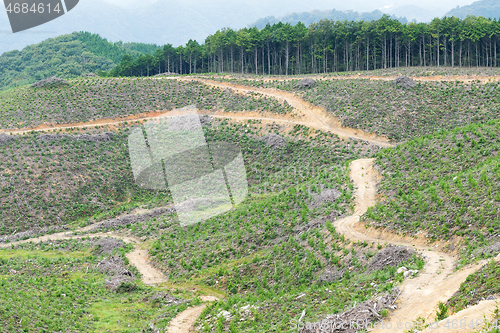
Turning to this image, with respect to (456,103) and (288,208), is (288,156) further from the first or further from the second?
(456,103)

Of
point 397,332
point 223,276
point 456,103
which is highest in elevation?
point 456,103

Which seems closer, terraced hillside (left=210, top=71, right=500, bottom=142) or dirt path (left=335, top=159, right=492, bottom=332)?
dirt path (left=335, top=159, right=492, bottom=332)

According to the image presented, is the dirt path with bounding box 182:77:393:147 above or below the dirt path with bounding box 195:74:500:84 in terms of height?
below

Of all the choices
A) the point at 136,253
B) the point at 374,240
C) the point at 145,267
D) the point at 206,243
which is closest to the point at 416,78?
the point at 206,243

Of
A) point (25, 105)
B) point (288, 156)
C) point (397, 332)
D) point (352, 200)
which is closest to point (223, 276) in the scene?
point (352, 200)

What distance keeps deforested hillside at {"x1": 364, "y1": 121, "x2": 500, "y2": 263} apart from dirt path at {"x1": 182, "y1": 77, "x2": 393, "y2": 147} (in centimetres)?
1361

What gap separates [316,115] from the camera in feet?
194

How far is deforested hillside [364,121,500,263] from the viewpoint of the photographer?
20781mm

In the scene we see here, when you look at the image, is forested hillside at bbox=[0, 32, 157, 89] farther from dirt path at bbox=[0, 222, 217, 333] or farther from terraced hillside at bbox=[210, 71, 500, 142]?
dirt path at bbox=[0, 222, 217, 333]

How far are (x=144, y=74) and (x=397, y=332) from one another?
109 meters

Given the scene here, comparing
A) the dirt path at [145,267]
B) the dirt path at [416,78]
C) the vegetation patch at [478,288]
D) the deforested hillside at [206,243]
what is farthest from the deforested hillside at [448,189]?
the dirt path at [416,78]

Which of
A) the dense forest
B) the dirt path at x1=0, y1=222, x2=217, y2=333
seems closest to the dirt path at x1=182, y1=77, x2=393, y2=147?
the dense forest

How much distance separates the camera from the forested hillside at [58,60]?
130 meters

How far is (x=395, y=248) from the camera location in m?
21.2
